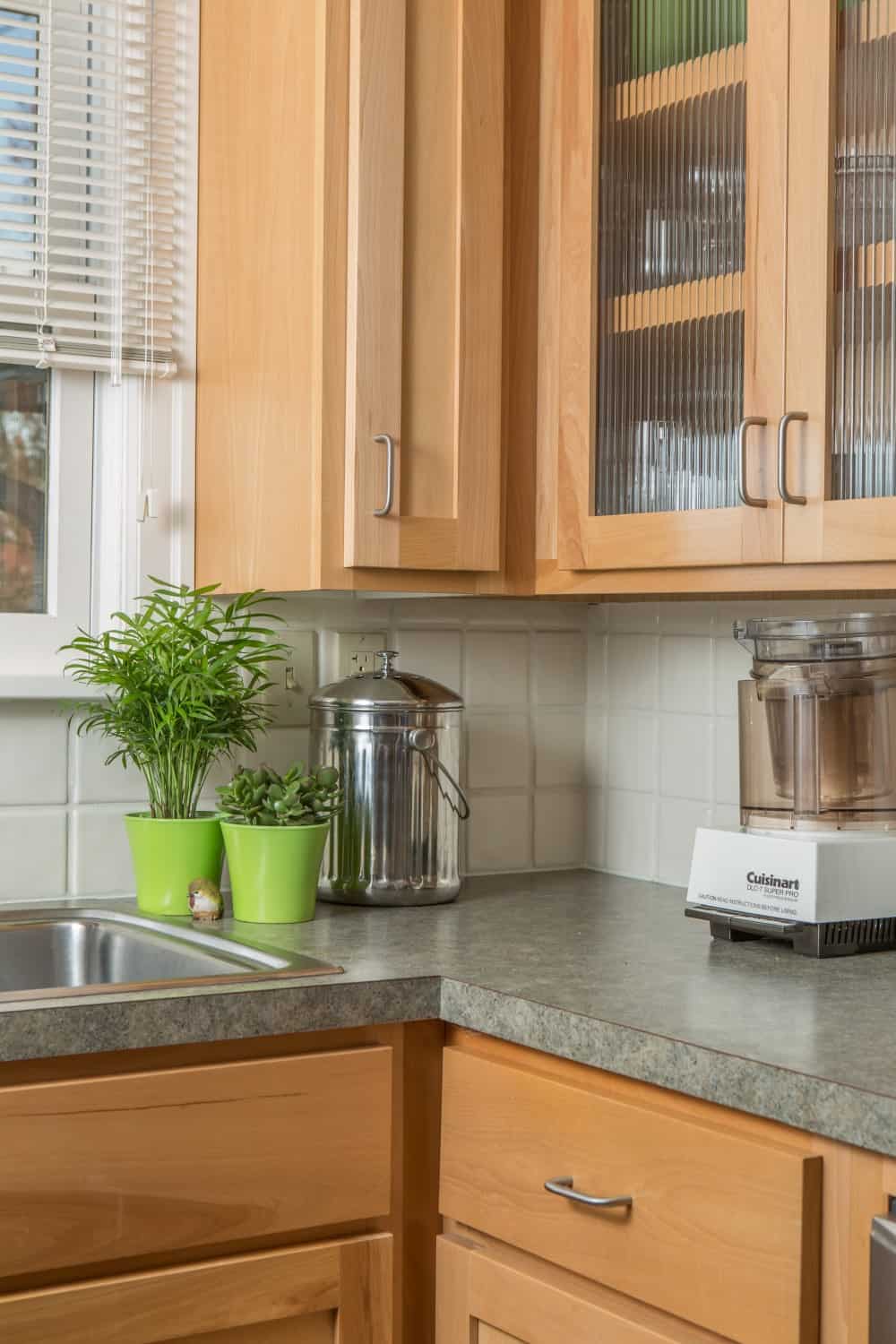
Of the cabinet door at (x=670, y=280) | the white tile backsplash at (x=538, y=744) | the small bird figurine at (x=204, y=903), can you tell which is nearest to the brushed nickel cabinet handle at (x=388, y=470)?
the cabinet door at (x=670, y=280)

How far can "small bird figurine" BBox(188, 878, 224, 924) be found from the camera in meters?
1.88

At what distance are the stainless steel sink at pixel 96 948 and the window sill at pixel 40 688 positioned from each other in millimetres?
262

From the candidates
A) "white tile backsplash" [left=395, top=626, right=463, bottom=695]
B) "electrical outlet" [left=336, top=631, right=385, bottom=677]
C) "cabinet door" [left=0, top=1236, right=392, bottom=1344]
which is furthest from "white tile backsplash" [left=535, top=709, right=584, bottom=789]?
"cabinet door" [left=0, top=1236, right=392, bottom=1344]

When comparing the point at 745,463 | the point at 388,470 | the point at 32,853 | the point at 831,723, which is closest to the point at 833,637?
the point at 831,723

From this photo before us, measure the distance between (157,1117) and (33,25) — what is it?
1400mm

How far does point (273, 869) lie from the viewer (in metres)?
1.86

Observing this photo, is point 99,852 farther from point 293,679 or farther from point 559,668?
point 559,668

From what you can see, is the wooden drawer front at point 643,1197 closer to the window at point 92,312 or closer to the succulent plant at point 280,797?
the succulent plant at point 280,797

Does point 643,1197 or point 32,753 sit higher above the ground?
point 32,753

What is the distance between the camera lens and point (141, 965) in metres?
1.83

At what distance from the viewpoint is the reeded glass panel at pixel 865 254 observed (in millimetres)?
1579

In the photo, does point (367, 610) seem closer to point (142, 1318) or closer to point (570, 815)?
point (570, 815)

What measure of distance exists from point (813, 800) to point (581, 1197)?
1.95ft

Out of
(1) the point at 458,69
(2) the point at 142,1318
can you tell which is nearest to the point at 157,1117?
(2) the point at 142,1318
